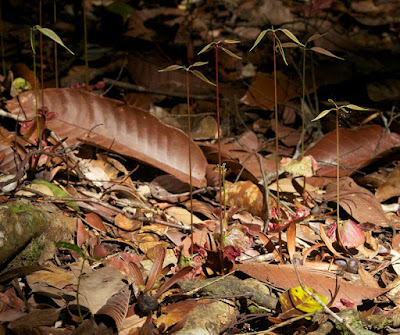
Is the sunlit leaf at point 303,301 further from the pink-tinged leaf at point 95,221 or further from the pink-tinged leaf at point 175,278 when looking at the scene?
the pink-tinged leaf at point 95,221

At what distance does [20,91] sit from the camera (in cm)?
263

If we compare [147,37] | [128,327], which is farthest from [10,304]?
[147,37]

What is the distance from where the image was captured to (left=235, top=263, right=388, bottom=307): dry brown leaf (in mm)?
1602

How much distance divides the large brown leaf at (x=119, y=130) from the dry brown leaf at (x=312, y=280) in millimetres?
655

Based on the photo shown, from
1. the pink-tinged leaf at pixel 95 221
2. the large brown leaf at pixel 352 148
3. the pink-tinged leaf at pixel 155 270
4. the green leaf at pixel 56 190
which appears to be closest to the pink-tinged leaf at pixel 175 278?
the pink-tinged leaf at pixel 155 270

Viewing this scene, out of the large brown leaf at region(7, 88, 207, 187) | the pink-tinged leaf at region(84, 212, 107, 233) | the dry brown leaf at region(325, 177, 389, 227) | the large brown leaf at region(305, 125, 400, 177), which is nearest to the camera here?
the pink-tinged leaf at region(84, 212, 107, 233)

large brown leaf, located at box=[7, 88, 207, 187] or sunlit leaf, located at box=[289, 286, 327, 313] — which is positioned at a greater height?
large brown leaf, located at box=[7, 88, 207, 187]

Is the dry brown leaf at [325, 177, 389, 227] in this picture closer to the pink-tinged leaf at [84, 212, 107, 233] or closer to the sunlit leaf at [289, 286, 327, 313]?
the sunlit leaf at [289, 286, 327, 313]

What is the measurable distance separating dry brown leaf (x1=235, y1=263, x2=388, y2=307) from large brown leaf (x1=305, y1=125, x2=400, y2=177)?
2.88 ft

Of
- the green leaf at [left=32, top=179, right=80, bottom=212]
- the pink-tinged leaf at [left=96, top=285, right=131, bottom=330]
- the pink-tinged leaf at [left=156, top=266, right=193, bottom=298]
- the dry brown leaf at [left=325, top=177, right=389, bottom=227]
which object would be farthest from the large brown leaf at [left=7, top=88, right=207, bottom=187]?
the pink-tinged leaf at [left=96, top=285, right=131, bottom=330]

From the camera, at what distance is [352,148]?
2.60 metres

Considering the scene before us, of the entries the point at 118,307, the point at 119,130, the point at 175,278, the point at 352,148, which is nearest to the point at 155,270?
the point at 175,278

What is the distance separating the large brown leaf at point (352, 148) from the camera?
2.50 m

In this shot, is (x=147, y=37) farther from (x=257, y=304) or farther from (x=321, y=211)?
(x=257, y=304)
